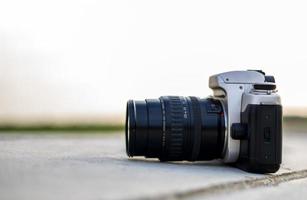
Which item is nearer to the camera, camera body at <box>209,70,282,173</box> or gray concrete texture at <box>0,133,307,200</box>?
gray concrete texture at <box>0,133,307,200</box>

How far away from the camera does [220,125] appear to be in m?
1.26

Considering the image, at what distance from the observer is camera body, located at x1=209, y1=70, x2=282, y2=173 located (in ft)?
3.94

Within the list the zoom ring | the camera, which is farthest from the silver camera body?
the zoom ring

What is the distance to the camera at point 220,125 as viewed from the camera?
1205 mm

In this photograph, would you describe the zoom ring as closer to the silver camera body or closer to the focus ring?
the focus ring

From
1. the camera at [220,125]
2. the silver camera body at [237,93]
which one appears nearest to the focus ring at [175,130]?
the camera at [220,125]

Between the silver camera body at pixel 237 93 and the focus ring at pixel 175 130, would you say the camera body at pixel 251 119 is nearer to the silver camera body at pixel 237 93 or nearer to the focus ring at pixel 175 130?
the silver camera body at pixel 237 93

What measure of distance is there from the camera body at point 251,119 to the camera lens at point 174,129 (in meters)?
0.03

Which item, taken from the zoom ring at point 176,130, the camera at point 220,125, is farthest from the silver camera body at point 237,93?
the zoom ring at point 176,130

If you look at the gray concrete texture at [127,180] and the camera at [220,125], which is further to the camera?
the camera at [220,125]

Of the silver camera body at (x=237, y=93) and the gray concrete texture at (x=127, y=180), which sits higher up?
the silver camera body at (x=237, y=93)

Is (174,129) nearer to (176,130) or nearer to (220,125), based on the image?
(176,130)

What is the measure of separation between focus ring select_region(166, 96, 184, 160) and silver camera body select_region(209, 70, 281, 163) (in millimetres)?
112

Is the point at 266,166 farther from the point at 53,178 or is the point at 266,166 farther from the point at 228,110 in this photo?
the point at 53,178
